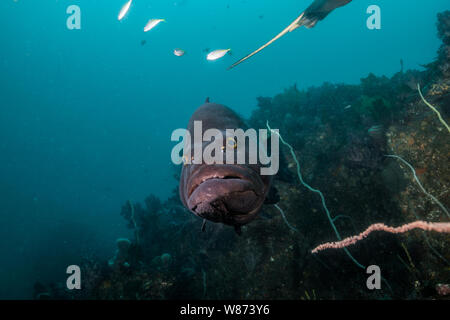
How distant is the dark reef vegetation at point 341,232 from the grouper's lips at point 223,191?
159 inches

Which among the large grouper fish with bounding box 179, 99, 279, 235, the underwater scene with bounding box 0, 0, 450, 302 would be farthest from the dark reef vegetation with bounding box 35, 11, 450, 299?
the large grouper fish with bounding box 179, 99, 279, 235

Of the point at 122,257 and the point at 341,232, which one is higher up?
the point at 341,232

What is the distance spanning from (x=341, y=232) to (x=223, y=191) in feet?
16.3

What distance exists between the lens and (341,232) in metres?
5.60

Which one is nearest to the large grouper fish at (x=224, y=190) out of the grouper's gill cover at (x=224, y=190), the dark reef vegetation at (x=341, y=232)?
the grouper's gill cover at (x=224, y=190)

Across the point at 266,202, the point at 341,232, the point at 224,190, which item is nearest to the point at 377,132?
the point at 341,232

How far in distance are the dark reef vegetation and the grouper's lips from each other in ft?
13.3

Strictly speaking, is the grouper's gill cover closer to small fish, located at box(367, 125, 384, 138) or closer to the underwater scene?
the underwater scene

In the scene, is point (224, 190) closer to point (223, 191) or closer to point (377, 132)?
point (223, 191)

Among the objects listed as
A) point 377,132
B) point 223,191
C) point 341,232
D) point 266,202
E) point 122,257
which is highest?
point 377,132

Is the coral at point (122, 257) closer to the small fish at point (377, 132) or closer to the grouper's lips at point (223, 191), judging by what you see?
the grouper's lips at point (223, 191)

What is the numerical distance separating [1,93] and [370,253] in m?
119

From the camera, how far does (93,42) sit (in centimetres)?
11425

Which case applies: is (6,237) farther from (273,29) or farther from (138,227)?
(273,29)
